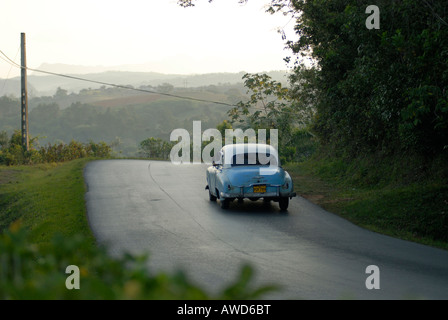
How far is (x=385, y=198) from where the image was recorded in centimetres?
1572

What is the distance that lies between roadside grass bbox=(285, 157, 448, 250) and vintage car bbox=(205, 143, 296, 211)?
1661 millimetres

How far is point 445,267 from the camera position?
9.46 metres

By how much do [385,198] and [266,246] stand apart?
5899 mm

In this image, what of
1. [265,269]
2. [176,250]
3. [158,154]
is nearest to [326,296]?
[265,269]

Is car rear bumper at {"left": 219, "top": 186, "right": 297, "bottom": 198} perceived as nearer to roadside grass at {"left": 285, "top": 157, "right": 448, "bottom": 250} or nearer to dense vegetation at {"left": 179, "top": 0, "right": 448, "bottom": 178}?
roadside grass at {"left": 285, "top": 157, "right": 448, "bottom": 250}

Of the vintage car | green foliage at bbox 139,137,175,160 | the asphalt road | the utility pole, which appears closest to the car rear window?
the vintage car

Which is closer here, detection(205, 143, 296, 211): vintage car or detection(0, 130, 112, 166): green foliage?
detection(205, 143, 296, 211): vintage car

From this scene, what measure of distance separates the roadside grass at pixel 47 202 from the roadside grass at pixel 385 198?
698cm

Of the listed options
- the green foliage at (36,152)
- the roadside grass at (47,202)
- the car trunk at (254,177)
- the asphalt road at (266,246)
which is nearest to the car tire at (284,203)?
the asphalt road at (266,246)

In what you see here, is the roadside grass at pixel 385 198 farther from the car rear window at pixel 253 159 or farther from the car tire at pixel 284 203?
the car rear window at pixel 253 159

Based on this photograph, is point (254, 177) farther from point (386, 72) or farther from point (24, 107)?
point (24, 107)

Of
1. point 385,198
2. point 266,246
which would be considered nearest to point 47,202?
point 266,246

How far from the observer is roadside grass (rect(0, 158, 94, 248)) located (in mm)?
13303

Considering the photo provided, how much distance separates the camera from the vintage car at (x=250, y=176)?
15.4 meters
